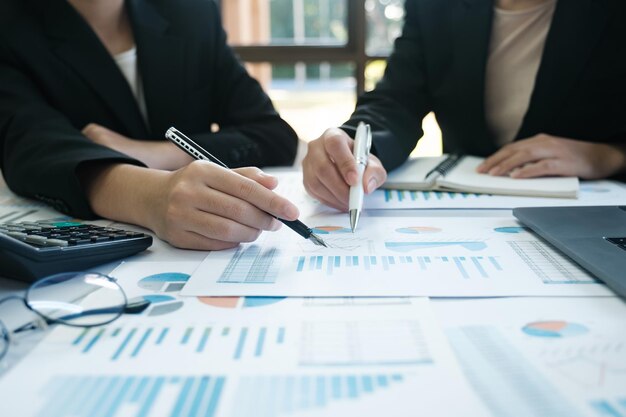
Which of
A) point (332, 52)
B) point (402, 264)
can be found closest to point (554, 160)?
point (402, 264)

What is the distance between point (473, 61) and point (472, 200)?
0.44m

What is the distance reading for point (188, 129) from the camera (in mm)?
1285

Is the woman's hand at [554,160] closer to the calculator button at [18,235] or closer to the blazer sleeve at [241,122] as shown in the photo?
the blazer sleeve at [241,122]

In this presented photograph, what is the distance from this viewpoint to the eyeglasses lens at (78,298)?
0.47 metres

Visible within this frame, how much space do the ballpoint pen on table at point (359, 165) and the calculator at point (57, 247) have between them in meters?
0.25

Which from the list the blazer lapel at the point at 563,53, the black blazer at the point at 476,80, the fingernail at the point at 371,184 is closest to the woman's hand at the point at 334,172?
the fingernail at the point at 371,184

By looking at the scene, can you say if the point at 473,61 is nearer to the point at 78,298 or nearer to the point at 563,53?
the point at 563,53

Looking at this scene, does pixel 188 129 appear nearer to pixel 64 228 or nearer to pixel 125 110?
pixel 125 110

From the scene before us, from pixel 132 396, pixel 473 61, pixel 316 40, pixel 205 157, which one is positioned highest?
pixel 316 40

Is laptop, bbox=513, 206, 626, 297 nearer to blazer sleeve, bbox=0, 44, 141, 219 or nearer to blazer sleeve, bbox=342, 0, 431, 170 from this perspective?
blazer sleeve, bbox=342, 0, 431, 170

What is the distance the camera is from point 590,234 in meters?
0.62

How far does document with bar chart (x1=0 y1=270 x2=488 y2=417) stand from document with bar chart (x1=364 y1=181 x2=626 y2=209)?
1.14 ft

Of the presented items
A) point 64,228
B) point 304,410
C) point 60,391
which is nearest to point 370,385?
point 304,410

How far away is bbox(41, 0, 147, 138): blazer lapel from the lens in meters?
1.08
